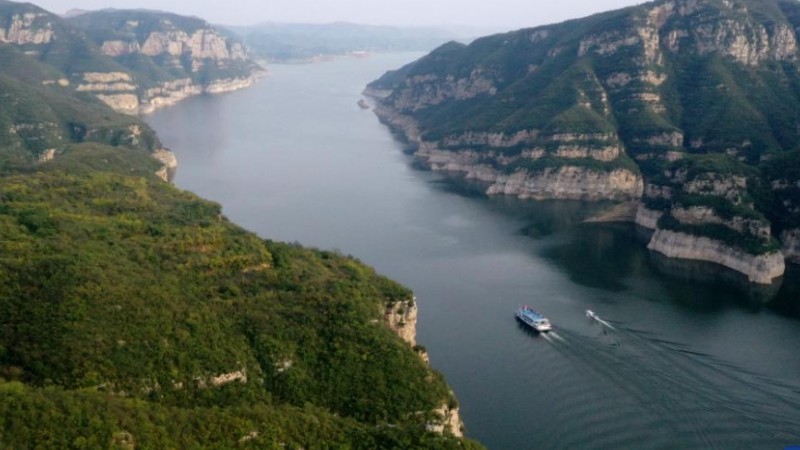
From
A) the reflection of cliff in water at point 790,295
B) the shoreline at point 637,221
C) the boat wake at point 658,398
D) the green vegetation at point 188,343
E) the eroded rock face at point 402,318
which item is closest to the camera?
the green vegetation at point 188,343

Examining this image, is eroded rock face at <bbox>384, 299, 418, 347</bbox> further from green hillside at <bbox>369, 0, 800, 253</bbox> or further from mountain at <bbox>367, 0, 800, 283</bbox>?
green hillside at <bbox>369, 0, 800, 253</bbox>

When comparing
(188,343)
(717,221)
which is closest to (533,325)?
(188,343)

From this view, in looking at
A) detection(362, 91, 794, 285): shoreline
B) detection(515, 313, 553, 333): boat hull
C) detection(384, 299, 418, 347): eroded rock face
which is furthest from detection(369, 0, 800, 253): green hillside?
detection(384, 299, 418, 347): eroded rock face

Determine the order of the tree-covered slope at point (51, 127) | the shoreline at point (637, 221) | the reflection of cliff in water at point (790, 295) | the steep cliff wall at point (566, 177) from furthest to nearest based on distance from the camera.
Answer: the steep cliff wall at point (566, 177) → the tree-covered slope at point (51, 127) → the shoreline at point (637, 221) → the reflection of cliff in water at point (790, 295)

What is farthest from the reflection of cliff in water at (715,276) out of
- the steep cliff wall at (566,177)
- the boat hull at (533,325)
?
the steep cliff wall at (566,177)

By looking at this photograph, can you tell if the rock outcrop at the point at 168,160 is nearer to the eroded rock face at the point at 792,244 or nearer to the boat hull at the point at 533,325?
the boat hull at the point at 533,325

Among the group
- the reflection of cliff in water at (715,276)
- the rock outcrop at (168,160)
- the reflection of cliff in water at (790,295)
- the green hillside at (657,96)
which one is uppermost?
the green hillside at (657,96)

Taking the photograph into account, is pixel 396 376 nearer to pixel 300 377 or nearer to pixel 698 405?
pixel 300 377
